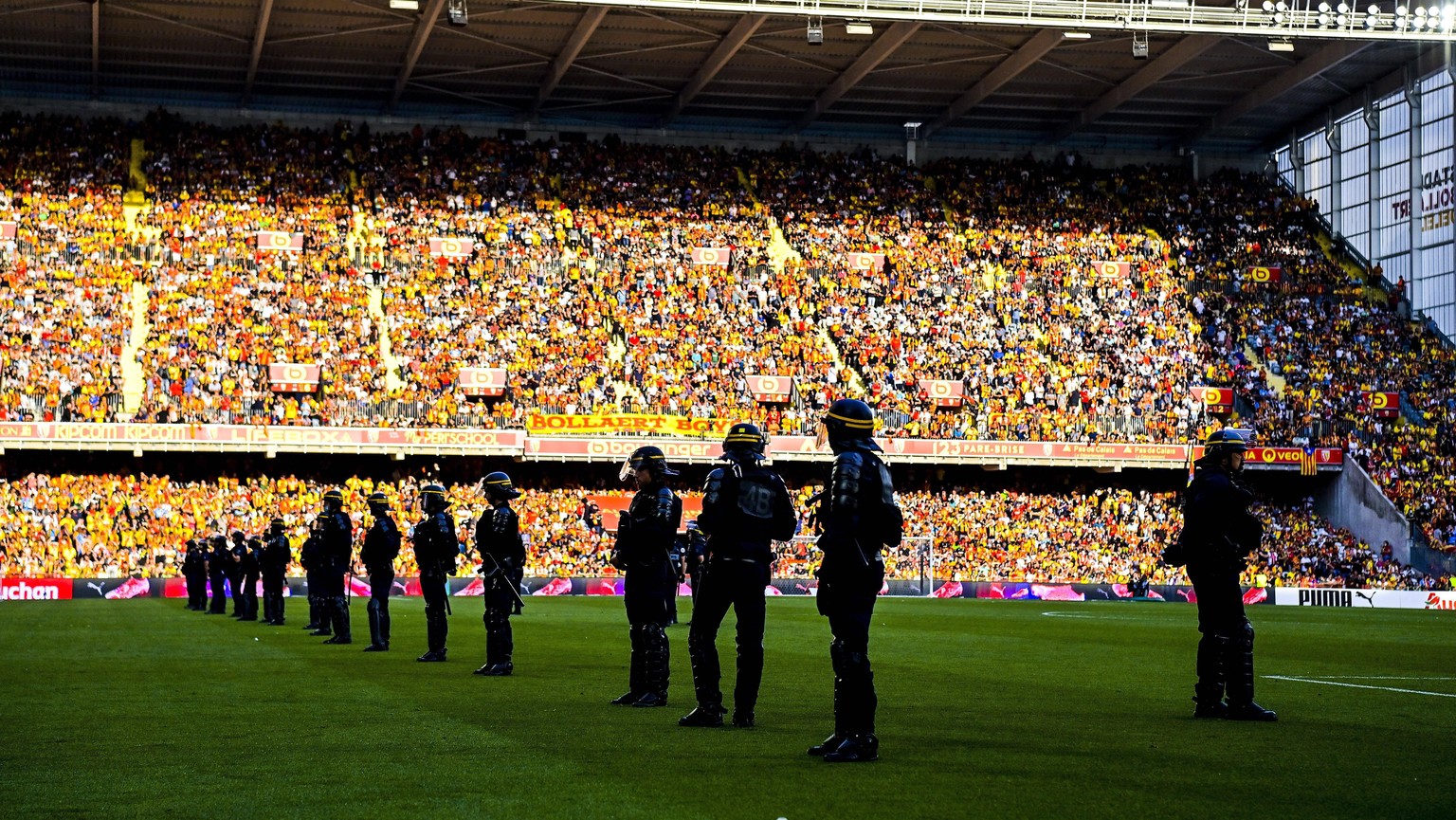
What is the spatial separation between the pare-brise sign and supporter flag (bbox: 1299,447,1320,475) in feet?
23.2

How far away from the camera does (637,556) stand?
46.8 ft

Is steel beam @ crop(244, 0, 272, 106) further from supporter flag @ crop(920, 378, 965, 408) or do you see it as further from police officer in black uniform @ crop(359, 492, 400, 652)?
police officer in black uniform @ crop(359, 492, 400, 652)

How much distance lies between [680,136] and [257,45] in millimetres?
17304

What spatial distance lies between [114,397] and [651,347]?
16.6m

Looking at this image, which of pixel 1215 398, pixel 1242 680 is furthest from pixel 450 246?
pixel 1242 680

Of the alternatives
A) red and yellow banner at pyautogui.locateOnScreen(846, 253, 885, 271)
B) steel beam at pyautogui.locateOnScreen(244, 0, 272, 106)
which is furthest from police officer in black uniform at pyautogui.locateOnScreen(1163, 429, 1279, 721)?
red and yellow banner at pyautogui.locateOnScreen(846, 253, 885, 271)

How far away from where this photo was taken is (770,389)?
5516cm

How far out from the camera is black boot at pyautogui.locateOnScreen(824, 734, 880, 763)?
34.8 ft

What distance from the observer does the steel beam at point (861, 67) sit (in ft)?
184

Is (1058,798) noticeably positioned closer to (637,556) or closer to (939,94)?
(637,556)

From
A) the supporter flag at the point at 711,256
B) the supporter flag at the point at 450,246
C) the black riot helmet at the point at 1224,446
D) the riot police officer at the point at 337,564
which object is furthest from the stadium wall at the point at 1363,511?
the black riot helmet at the point at 1224,446

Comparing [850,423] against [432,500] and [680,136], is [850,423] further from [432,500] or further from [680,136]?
[680,136]

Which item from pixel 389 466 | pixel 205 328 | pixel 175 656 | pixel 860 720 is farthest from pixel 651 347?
pixel 860 720

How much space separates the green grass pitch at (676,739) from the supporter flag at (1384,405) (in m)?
35.8
